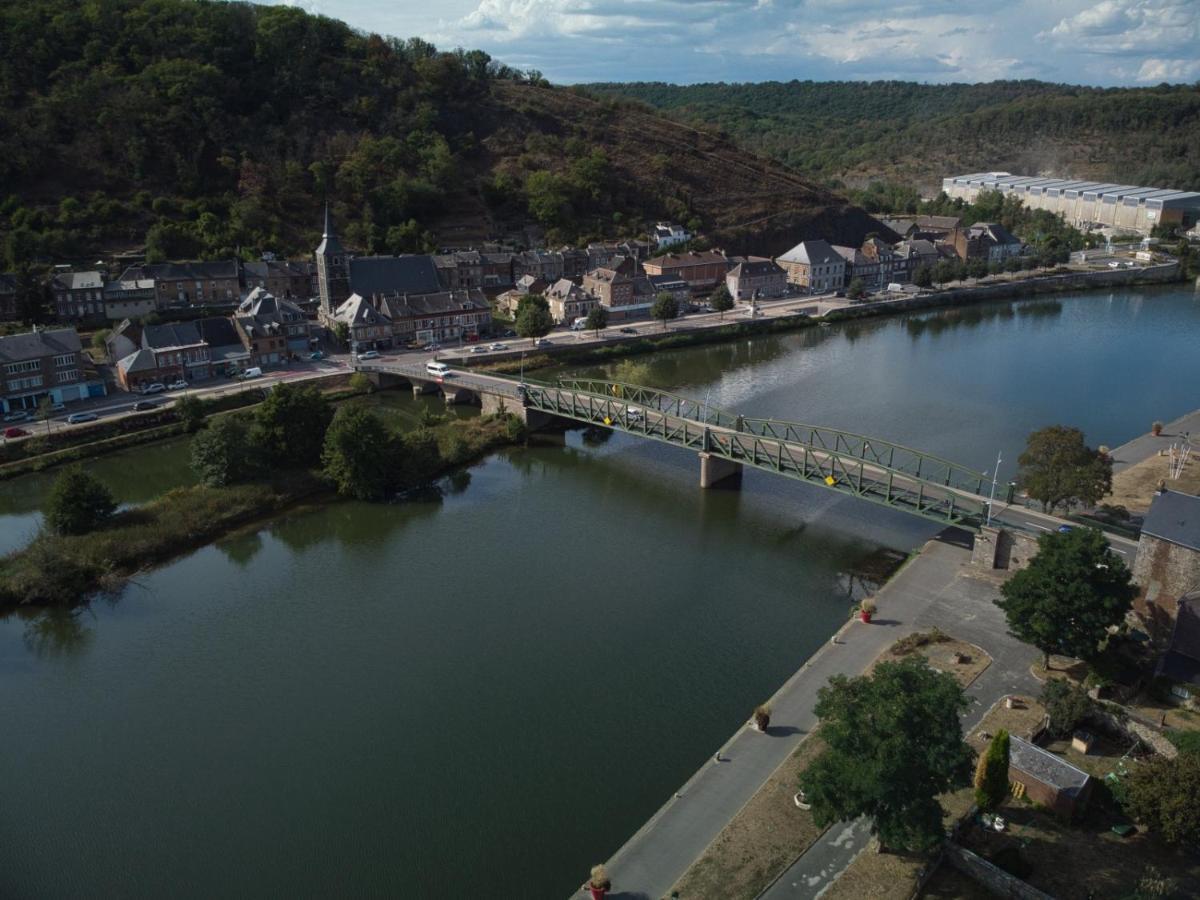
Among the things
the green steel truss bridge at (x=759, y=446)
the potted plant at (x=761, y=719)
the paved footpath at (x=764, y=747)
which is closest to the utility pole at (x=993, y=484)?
the green steel truss bridge at (x=759, y=446)

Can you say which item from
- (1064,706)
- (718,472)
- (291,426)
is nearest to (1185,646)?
(1064,706)

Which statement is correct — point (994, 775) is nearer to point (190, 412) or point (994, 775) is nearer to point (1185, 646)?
point (1185, 646)

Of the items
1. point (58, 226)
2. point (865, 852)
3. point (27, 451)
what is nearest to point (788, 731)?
point (865, 852)

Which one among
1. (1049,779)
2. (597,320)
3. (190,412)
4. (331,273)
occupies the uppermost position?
(331,273)

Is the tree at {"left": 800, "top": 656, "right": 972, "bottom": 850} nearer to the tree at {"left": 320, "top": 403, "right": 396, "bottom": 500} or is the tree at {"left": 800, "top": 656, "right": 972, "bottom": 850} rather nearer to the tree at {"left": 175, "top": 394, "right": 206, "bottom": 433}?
the tree at {"left": 320, "top": 403, "right": 396, "bottom": 500}

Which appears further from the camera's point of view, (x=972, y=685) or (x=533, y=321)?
(x=533, y=321)

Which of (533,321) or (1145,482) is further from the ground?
(533,321)

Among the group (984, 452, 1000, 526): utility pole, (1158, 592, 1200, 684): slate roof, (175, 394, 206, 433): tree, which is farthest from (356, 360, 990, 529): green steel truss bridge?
(175, 394, 206, 433): tree
